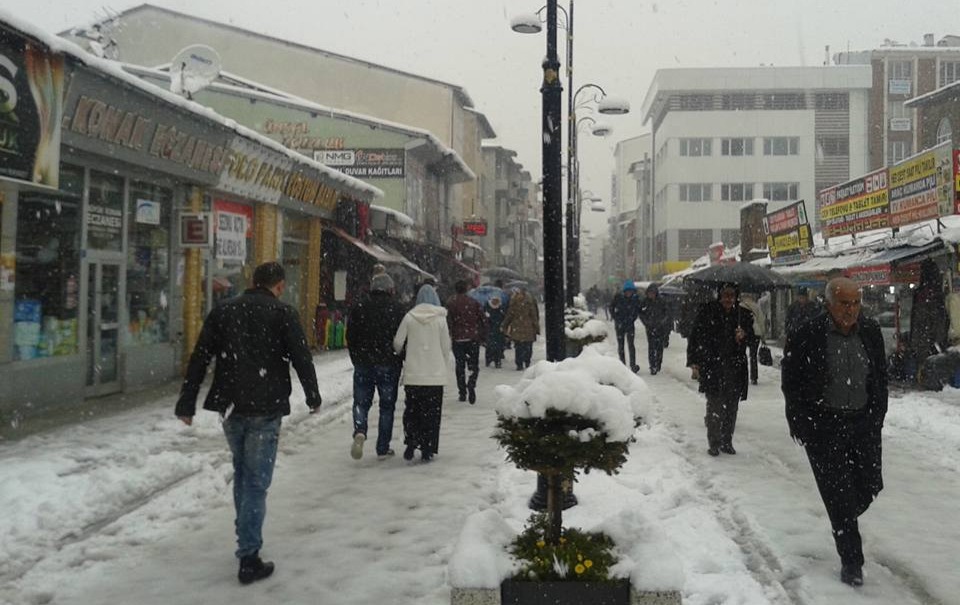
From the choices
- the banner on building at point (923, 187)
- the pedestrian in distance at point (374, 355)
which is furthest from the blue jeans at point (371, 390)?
the banner on building at point (923, 187)

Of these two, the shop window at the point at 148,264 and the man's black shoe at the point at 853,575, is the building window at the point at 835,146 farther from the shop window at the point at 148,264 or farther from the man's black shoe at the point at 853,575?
the man's black shoe at the point at 853,575

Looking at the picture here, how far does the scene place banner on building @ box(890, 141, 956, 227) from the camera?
13648 mm

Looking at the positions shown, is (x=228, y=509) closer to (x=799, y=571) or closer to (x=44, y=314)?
(x=799, y=571)

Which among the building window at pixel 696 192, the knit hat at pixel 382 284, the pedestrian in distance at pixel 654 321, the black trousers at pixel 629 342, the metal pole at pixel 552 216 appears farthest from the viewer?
the building window at pixel 696 192

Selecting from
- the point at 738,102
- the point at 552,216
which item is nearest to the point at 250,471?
the point at 552,216

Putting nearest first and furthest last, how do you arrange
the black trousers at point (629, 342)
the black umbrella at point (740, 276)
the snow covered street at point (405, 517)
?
the snow covered street at point (405, 517) < the black umbrella at point (740, 276) < the black trousers at point (629, 342)

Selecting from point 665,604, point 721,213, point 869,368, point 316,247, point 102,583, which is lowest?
point 102,583

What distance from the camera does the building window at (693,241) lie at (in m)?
62.5

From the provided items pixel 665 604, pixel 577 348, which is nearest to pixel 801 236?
pixel 577 348

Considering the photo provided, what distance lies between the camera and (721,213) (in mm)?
62406

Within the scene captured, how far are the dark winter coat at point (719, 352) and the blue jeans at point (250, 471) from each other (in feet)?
16.2

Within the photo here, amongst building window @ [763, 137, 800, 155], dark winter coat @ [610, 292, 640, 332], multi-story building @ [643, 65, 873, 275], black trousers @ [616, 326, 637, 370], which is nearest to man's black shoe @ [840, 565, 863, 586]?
black trousers @ [616, 326, 637, 370]

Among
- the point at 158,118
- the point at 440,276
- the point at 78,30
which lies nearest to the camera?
the point at 158,118

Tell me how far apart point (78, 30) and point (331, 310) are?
16761 millimetres
